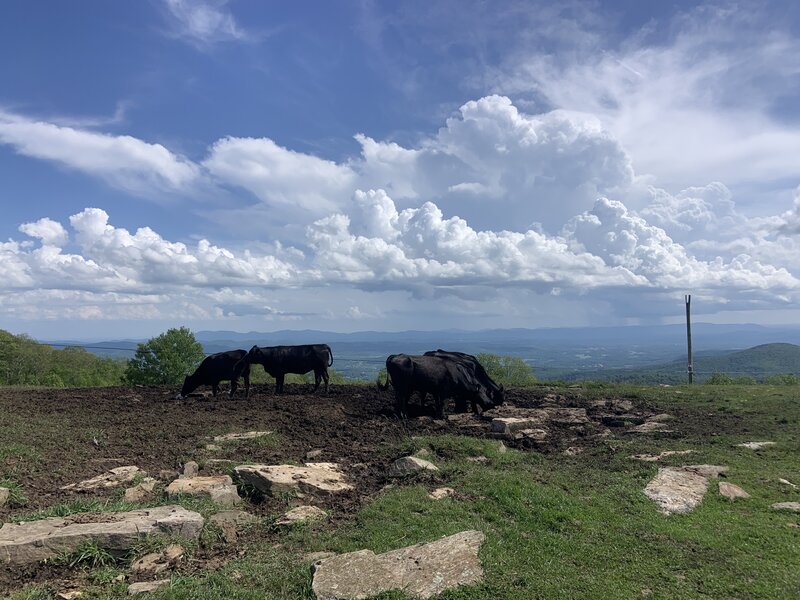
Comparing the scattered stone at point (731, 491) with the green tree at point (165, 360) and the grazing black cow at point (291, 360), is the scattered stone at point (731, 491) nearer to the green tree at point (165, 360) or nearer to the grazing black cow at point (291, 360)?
the grazing black cow at point (291, 360)

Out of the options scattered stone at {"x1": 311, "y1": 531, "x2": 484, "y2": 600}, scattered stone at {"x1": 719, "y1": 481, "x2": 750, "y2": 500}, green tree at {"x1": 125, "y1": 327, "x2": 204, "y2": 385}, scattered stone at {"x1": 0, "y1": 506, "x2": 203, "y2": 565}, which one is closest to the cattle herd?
scattered stone at {"x1": 719, "y1": 481, "x2": 750, "y2": 500}

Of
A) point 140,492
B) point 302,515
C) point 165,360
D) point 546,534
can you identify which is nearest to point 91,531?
point 140,492

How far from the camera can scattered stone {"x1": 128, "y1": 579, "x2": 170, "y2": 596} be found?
18.4 feet

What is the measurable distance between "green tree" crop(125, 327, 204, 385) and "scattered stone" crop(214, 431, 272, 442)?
26.0m

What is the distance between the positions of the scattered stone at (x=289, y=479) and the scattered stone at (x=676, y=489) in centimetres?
500

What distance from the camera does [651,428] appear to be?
15047 millimetres

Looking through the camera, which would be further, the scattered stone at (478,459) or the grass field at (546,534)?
the scattered stone at (478,459)

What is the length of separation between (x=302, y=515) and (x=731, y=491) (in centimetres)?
695

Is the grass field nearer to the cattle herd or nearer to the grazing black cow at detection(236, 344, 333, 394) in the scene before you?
the cattle herd

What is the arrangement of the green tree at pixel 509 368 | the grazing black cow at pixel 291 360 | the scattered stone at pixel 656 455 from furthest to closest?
the green tree at pixel 509 368, the grazing black cow at pixel 291 360, the scattered stone at pixel 656 455

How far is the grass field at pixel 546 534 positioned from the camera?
5.70 meters

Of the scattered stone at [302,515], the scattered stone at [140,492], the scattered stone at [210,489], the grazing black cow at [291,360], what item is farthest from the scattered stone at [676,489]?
the grazing black cow at [291,360]

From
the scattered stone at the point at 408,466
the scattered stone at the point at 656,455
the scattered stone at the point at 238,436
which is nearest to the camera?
the scattered stone at the point at 408,466

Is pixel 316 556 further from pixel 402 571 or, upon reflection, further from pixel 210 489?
pixel 210 489
